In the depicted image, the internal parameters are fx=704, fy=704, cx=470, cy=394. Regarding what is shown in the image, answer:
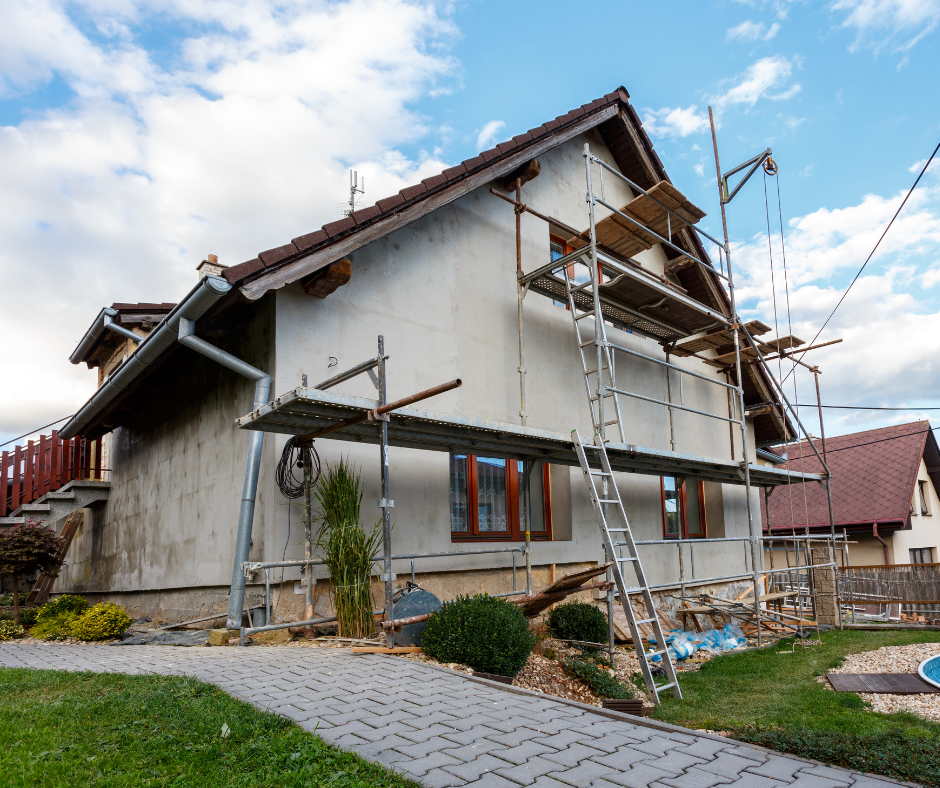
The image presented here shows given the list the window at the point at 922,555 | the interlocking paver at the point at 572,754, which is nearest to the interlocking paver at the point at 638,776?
the interlocking paver at the point at 572,754

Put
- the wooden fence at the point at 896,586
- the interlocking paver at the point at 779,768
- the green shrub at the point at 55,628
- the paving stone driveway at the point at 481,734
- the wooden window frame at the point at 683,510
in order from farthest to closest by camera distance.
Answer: the wooden fence at the point at 896,586 → the wooden window frame at the point at 683,510 → the green shrub at the point at 55,628 → the interlocking paver at the point at 779,768 → the paving stone driveway at the point at 481,734

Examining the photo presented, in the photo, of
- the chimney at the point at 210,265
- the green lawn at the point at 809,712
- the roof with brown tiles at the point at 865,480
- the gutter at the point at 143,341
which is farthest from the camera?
the roof with brown tiles at the point at 865,480

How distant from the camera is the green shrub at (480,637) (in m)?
5.84

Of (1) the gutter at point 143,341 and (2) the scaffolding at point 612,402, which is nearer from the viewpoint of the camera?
(2) the scaffolding at point 612,402

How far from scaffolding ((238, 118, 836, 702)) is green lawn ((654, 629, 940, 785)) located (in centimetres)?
66

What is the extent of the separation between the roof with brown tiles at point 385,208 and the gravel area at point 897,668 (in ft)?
22.3

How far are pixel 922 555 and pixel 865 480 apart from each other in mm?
3251

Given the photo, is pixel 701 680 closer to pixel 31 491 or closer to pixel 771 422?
pixel 771 422

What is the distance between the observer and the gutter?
7.09m

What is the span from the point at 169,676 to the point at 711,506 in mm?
12267

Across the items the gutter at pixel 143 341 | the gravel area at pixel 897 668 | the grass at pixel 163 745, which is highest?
the gutter at pixel 143 341

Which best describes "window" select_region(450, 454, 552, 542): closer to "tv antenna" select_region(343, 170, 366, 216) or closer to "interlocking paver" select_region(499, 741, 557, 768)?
"interlocking paver" select_region(499, 741, 557, 768)

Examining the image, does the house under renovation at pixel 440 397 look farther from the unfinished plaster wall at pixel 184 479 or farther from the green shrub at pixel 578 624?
the green shrub at pixel 578 624

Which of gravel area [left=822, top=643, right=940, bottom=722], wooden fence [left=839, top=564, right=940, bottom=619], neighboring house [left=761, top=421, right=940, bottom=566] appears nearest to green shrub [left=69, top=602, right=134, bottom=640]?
gravel area [left=822, top=643, right=940, bottom=722]
